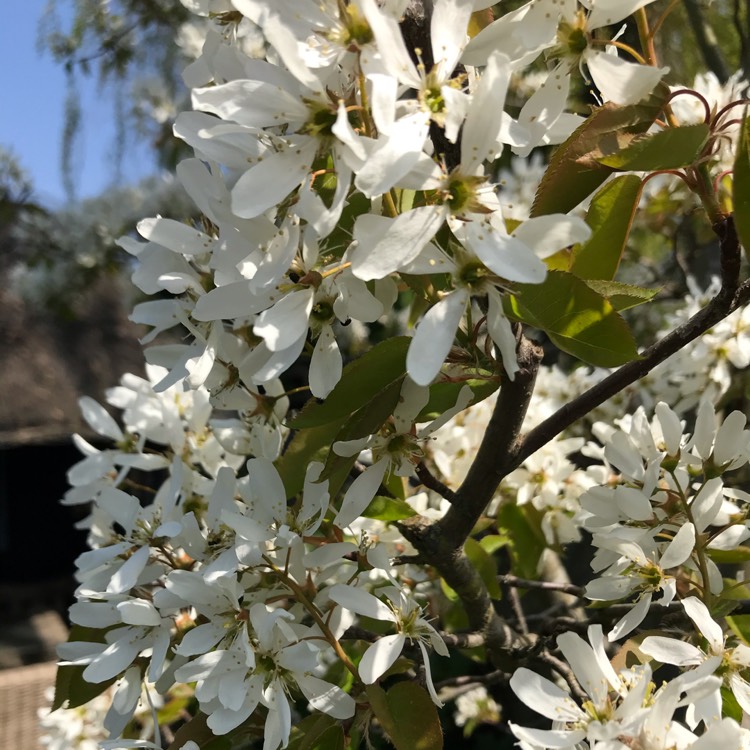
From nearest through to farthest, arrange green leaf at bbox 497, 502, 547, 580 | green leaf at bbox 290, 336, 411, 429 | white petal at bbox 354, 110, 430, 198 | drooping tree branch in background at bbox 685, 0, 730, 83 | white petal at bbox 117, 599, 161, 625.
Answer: white petal at bbox 354, 110, 430, 198
green leaf at bbox 290, 336, 411, 429
white petal at bbox 117, 599, 161, 625
green leaf at bbox 497, 502, 547, 580
drooping tree branch in background at bbox 685, 0, 730, 83

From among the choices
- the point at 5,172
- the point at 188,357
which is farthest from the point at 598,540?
the point at 5,172

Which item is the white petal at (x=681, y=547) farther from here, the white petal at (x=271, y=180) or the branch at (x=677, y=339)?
the white petal at (x=271, y=180)

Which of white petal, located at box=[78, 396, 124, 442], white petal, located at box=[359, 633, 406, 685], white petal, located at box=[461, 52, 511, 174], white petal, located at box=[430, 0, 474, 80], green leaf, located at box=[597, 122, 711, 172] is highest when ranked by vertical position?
white petal, located at box=[430, 0, 474, 80]

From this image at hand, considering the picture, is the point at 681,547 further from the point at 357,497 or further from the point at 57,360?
the point at 57,360

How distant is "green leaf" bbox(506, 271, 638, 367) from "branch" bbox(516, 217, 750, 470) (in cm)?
3

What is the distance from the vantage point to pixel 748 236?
485 mm

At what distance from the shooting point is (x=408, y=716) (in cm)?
60

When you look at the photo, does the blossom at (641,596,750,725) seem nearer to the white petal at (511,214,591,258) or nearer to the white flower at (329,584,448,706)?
the white flower at (329,584,448,706)

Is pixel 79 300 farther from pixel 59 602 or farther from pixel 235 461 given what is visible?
pixel 235 461

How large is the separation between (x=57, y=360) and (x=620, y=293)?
176 inches

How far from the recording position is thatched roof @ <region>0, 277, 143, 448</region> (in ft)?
13.7

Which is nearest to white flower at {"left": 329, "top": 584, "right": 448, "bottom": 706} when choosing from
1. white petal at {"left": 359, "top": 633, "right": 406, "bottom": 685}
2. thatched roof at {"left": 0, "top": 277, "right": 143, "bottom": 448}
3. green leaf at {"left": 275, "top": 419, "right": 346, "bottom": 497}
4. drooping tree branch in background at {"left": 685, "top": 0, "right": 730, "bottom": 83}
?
white petal at {"left": 359, "top": 633, "right": 406, "bottom": 685}

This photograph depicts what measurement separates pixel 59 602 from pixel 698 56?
4384 mm

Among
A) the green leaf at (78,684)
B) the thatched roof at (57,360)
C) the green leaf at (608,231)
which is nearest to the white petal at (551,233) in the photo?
the green leaf at (608,231)
